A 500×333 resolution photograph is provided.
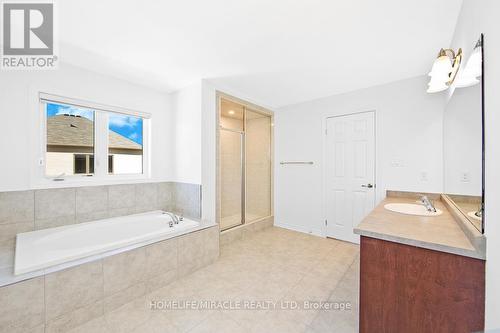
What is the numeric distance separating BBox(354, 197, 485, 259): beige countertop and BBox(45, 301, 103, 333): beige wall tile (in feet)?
6.55

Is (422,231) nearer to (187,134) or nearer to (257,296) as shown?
(257,296)

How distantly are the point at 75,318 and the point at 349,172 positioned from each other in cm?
332

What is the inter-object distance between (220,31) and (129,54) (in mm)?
1019

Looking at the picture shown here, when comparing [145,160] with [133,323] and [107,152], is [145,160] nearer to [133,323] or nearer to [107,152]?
[107,152]

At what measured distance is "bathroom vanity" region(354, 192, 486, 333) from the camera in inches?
38.5

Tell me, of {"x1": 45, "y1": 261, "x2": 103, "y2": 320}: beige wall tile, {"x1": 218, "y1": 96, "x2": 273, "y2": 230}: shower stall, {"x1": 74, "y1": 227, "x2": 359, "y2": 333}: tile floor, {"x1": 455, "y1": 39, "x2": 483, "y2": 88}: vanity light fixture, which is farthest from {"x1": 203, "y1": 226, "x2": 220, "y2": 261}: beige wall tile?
{"x1": 455, "y1": 39, "x2": 483, "y2": 88}: vanity light fixture

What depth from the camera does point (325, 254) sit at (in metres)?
2.66

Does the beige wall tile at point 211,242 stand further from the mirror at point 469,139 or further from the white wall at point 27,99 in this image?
the mirror at point 469,139

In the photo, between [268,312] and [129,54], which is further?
[129,54]

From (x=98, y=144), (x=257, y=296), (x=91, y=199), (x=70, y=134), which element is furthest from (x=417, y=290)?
(x=70, y=134)

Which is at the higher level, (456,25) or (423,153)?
(456,25)

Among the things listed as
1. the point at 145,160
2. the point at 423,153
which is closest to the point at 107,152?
the point at 145,160

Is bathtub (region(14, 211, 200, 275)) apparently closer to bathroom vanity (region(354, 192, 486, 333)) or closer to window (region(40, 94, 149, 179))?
window (region(40, 94, 149, 179))

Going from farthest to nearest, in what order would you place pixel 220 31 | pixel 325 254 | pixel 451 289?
Result: pixel 325 254
pixel 220 31
pixel 451 289
